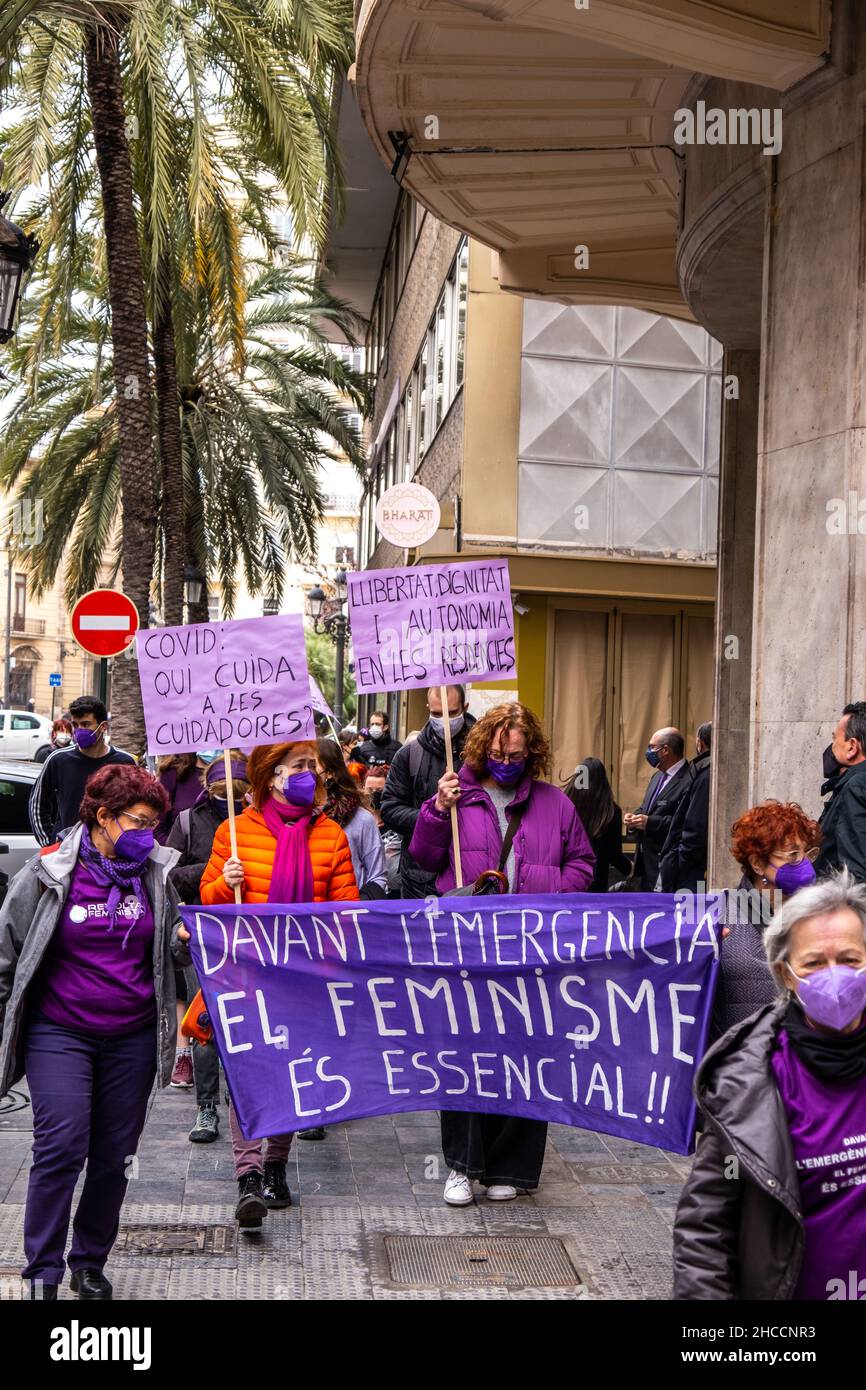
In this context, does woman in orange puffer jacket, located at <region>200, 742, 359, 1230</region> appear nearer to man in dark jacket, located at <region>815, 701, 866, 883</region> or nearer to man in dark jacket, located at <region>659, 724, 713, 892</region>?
man in dark jacket, located at <region>815, 701, 866, 883</region>

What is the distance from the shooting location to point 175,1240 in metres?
5.79

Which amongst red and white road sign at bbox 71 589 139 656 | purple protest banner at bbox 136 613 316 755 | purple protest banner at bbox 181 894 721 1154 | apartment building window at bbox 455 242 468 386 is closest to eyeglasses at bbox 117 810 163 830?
purple protest banner at bbox 181 894 721 1154

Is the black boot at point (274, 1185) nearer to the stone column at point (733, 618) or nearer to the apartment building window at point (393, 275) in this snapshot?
the stone column at point (733, 618)

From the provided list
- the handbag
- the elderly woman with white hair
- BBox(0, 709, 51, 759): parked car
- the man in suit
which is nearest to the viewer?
the elderly woman with white hair

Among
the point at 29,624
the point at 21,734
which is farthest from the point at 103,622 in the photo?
the point at 29,624

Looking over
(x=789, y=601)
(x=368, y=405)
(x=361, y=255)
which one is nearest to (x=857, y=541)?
(x=789, y=601)

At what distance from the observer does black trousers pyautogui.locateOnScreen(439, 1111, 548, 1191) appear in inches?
251

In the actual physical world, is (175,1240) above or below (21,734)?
below

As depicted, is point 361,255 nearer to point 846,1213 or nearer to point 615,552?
point 615,552

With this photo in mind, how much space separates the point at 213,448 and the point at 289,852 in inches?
860

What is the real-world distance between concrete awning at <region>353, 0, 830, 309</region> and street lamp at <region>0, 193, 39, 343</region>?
2.20 metres

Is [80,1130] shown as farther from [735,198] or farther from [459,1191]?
[735,198]

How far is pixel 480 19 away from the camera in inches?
328

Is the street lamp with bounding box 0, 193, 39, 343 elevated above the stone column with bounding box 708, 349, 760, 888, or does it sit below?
above
